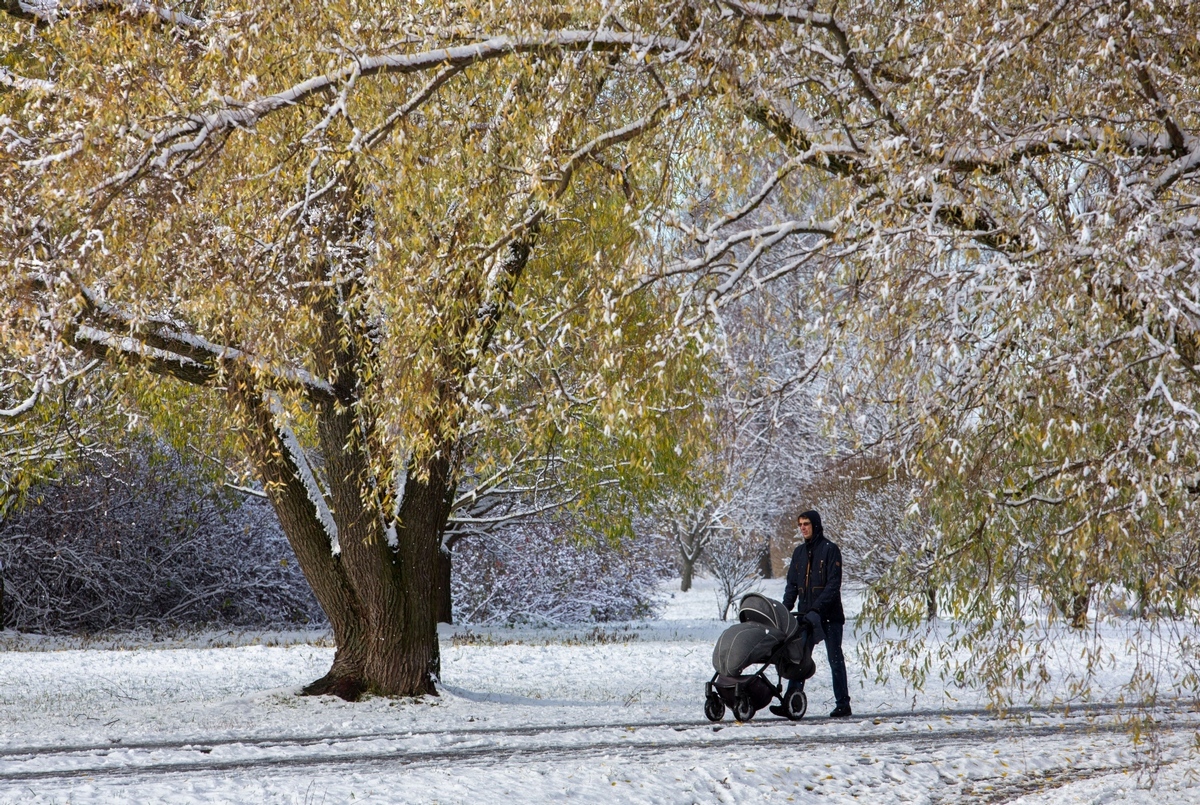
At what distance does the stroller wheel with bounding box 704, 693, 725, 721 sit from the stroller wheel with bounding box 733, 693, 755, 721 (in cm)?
19

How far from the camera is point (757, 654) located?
9.91 metres

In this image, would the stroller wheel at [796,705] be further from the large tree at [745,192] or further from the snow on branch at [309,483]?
the snow on branch at [309,483]

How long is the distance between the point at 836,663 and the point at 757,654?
1005mm

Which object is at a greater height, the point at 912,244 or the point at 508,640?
the point at 912,244

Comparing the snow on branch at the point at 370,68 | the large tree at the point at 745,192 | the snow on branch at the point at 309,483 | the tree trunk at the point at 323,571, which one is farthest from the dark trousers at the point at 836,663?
the snow on branch at the point at 370,68

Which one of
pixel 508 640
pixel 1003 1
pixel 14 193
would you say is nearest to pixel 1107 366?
pixel 1003 1

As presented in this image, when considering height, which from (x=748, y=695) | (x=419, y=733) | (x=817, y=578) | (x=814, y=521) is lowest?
(x=419, y=733)

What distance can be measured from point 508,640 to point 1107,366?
16.9 m

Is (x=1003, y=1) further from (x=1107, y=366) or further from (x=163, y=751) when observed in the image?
(x=163, y=751)

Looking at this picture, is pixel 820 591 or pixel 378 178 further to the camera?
pixel 820 591

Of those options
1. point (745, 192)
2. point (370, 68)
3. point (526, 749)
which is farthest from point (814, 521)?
point (370, 68)

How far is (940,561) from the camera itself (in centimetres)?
771

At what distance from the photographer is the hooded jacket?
10383 mm

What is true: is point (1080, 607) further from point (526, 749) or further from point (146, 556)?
point (146, 556)
